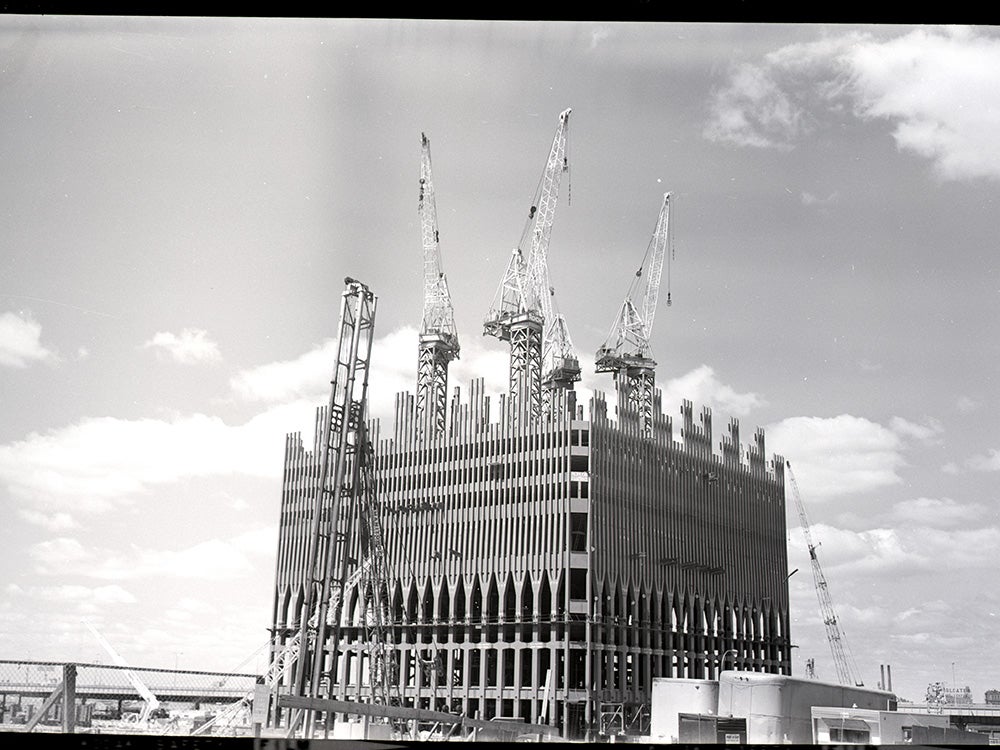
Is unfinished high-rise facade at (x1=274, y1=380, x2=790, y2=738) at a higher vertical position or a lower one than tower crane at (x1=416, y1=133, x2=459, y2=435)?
lower

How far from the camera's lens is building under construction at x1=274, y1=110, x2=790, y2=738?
2709 inches

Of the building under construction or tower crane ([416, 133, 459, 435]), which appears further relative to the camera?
tower crane ([416, 133, 459, 435])

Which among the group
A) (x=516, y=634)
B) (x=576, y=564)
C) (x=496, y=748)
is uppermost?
(x=576, y=564)

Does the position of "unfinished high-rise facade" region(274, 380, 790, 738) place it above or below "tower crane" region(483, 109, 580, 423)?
below

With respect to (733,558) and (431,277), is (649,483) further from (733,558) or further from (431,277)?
(431,277)

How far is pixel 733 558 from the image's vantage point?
82.1 m

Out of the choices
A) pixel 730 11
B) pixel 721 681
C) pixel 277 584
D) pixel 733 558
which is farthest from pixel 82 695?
pixel 733 558

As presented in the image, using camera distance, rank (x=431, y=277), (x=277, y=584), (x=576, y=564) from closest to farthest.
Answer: (x=576, y=564)
(x=277, y=584)
(x=431, y=277)

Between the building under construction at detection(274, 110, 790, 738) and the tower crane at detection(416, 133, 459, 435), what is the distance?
0.27 metres

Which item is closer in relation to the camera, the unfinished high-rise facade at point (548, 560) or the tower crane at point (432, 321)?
the unfinished high-rise facade at point (548, 560)

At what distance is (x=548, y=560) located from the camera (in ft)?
229

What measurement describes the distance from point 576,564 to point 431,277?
33929mm

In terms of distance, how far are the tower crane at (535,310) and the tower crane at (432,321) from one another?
13.4 ft

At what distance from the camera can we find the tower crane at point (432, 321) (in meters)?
86.4
